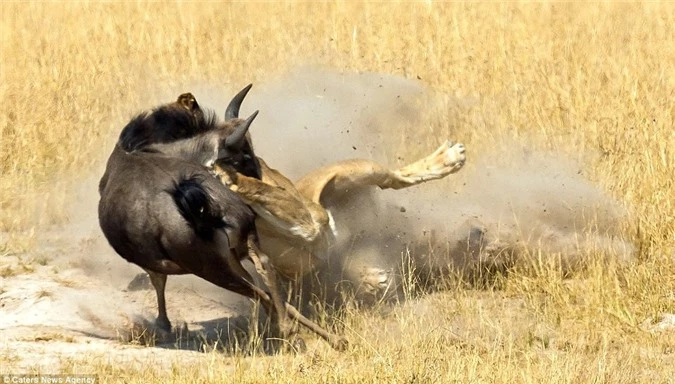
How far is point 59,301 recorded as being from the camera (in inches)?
317

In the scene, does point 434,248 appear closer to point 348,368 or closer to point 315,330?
point 315,330

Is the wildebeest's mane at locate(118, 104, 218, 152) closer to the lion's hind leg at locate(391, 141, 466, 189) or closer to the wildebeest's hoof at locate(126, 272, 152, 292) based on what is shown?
the wildebeest's hoof at locate(126, 272, 152, 292)

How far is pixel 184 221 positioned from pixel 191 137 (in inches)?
45.6

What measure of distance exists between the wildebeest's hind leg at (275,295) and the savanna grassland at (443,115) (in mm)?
281

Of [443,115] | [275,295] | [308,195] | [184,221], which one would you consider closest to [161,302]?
[275,295]

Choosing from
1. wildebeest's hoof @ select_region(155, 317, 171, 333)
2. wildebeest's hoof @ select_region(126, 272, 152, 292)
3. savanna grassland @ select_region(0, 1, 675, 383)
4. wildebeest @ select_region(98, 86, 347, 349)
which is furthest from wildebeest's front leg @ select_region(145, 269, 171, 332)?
savanna grassland @ select_region(0, 1, 675, 383)

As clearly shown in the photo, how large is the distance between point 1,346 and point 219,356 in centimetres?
135

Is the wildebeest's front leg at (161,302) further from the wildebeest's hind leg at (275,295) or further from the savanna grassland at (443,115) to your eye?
the savanna grassland at (443,115)

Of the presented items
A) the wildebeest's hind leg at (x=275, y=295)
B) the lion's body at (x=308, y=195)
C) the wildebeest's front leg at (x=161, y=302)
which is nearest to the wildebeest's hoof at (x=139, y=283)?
the wildebeest's front leg at (x=161, y=302)

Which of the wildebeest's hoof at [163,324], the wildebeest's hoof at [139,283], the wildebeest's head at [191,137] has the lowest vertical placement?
the wildebeest's hoof at [139,283]

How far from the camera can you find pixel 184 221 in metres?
6.90

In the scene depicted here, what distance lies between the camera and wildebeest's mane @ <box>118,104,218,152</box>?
784 centimetres

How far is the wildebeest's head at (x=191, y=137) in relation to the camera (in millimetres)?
7758

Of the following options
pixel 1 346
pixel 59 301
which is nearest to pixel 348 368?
pixel 1 346
